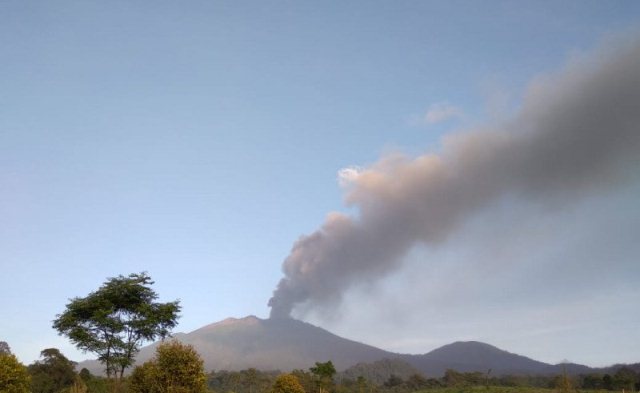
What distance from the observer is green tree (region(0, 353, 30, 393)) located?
2762 centimetres

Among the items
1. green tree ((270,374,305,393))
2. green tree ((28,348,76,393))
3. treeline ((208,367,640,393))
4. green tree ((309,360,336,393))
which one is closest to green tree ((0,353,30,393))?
green tree ((270,374,305,393))

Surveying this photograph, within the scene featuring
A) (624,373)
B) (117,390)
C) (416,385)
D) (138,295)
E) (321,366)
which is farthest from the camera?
(416,385)

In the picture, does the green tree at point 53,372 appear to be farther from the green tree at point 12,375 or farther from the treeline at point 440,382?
the green tree at point 12,375

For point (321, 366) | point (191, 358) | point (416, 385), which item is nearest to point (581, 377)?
point (416, 385)

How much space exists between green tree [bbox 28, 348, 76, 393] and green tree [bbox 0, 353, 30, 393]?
40.2 meters

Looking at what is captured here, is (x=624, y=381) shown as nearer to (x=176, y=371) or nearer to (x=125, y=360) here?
(x=125, y=360)

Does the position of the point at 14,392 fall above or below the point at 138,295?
below

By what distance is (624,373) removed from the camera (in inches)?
3898

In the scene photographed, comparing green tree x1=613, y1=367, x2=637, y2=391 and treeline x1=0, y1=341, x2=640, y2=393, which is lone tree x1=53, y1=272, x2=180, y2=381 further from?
green tree x1=613, y1=367, x2=637, y2=391

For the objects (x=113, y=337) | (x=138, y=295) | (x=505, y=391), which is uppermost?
(x=138, y=295)

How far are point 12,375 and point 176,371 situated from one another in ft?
28.8

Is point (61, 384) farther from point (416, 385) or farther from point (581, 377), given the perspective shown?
point (581, 377)

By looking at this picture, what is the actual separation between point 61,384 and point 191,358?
165 feet

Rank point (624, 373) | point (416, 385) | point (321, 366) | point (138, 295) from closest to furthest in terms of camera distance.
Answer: point (138, 295), point (321, 366), point (624, 373), point (416, 385)
